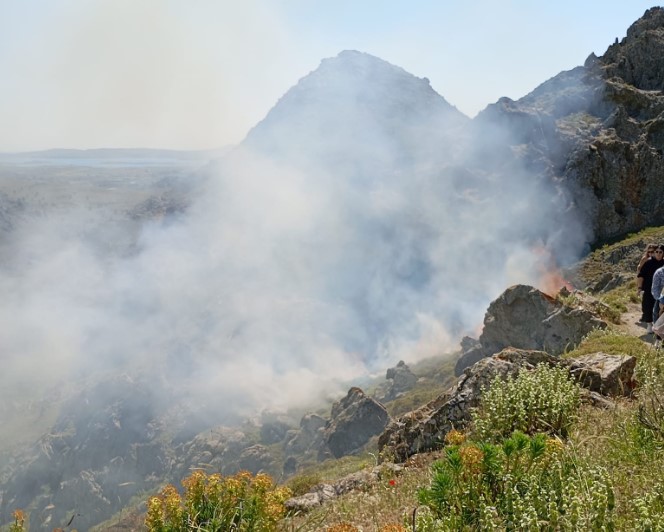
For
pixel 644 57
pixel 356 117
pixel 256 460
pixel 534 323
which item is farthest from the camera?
pixel 356 117

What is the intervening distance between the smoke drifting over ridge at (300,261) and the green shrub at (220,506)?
76239 millimetres

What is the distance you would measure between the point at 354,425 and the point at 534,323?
5128 cm

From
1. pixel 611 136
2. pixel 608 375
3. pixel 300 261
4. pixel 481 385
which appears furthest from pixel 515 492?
pixel 300 261

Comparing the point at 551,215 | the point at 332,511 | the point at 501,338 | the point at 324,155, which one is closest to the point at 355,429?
the point at 551,215

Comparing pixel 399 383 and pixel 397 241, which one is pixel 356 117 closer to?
pixel 397 241

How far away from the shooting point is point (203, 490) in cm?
382

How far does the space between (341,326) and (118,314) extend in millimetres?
80981

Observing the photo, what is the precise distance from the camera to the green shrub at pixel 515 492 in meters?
3.12

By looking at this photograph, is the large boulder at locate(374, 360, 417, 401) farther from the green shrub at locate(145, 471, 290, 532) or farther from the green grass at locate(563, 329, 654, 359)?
the green shrub at locate(145, 471, 290, 532)

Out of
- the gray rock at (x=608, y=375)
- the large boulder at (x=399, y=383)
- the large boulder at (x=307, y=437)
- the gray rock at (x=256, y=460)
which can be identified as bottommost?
the gray rock at (x=256, y=460)

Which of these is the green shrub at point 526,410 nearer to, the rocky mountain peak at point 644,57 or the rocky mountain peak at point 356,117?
the rocky mountain peak at point 644,57

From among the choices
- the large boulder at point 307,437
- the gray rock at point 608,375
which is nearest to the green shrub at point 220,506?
the gray rock at point 608,375

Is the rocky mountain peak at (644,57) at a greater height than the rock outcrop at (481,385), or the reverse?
the rocky mountain peak at (644,57)

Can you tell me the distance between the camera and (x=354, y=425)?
7075cm
